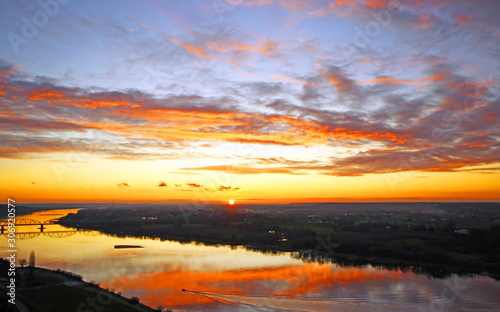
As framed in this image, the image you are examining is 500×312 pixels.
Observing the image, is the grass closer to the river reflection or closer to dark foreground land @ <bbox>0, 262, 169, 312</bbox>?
dark foreground land @ <bbox>0, 262, 169, 312</bbox>

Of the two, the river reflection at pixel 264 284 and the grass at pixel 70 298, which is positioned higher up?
the grass at pixel 70 298

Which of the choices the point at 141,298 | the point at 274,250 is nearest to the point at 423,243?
the point at 274,250

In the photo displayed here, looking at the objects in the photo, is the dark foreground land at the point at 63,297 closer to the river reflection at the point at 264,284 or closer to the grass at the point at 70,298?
the grass at the point at 70,298

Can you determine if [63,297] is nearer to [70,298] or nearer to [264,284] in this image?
[70,298]

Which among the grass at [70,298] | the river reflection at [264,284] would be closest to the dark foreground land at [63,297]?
the grass at [70,298]

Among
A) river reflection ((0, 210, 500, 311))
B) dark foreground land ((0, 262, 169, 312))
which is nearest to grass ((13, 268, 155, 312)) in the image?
dark foreground land ((0, 262, 169, 312))

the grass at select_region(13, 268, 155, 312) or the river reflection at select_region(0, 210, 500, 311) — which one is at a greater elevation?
the grass at select_region(13, 268, 155, 312)

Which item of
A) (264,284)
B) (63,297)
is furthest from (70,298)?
(264,284)
